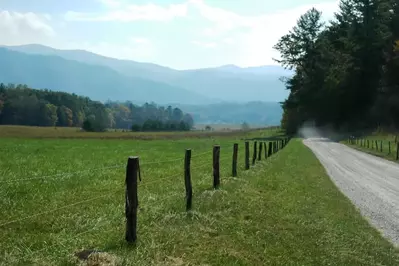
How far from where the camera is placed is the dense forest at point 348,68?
95188 mm

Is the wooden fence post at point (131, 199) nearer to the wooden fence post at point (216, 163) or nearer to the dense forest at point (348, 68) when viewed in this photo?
the wooden fence post at point (216, 163)

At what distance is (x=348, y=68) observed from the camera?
4072 inches

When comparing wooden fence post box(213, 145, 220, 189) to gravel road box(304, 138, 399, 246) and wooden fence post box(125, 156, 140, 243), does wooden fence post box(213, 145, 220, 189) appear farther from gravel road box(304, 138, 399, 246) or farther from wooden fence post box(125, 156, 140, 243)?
wooden fence post box(125, 156, 140, 243)

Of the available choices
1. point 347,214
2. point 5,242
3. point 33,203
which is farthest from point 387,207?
point 5,242

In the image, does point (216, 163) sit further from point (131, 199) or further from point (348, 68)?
point (348, 68)

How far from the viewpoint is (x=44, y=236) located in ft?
33.8

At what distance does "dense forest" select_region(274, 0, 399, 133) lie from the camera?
95.2 m

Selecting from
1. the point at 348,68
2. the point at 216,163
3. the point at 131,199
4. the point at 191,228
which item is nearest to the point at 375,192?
the point at 216,163

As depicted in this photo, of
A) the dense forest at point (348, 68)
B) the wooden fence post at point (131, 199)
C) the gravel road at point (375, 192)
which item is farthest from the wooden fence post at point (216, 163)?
the dense forest at point (348, 68)

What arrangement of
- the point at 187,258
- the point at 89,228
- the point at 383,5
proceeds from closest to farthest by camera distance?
1. the point at 187,258
2. the point at 89,228
3. the point at 383,5

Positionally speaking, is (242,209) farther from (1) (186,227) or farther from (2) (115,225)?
(2) (115,225)

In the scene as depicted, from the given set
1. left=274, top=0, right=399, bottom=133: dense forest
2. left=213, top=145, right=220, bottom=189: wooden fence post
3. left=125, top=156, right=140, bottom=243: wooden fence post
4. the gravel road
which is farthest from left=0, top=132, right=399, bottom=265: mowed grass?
left=274, top=0, right=399, bottom=133: dense forest

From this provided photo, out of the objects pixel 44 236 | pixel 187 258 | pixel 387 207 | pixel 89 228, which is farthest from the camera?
pixel 387 207

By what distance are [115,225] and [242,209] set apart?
467cm
